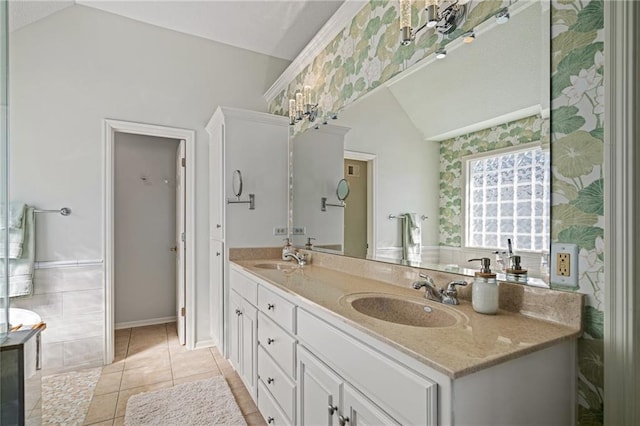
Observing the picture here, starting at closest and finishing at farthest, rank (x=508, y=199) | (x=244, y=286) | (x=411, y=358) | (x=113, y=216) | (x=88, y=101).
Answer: (x=411, y=358), (x=508, y=199), (x=244, y=286), (x=88, y=101), (x=113, y=216)

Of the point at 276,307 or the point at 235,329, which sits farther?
the point at 235,329

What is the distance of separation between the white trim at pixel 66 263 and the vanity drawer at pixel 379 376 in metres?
2.28

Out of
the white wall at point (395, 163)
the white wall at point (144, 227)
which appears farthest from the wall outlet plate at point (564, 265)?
the white wall at point (144, 227)

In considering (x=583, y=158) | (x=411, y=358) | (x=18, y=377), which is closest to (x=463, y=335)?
(x=411, y=358)

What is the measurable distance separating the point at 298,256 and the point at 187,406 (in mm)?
1241

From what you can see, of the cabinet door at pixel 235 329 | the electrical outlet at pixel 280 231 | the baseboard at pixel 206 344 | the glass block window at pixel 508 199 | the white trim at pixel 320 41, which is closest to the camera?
the glass block window at pixel 508 199

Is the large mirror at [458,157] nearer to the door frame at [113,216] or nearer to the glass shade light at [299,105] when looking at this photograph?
the glass shade light at [299,105]

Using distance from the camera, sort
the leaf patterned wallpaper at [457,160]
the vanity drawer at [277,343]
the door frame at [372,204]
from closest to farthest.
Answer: the leaf patterned wallpaper at [457,160]
the vanity drawer at [277,343]
the door frame at [372,204]

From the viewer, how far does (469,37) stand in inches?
50.9

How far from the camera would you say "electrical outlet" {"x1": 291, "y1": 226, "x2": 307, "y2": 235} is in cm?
274

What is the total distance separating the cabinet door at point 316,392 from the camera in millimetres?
1131

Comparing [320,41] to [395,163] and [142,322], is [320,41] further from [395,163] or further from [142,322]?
[142,322]

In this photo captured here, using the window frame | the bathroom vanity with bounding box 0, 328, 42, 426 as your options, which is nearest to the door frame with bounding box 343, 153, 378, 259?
the window frame

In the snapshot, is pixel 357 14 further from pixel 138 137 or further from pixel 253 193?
pixel 138 137
